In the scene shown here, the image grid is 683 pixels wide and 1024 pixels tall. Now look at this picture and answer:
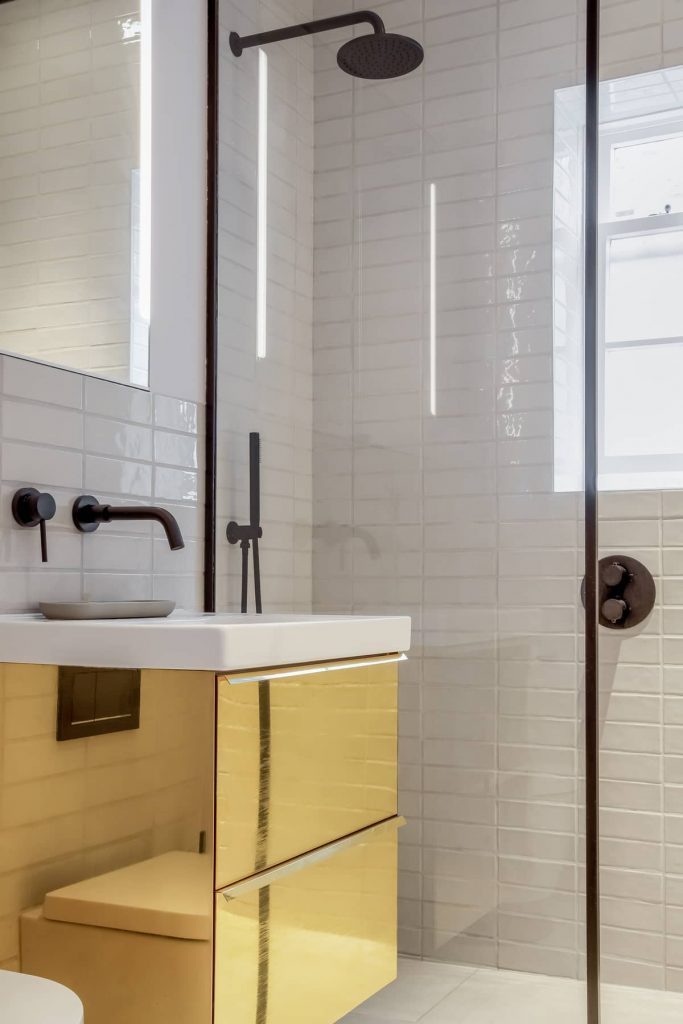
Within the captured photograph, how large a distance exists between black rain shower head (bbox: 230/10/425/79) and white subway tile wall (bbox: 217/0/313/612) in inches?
3.0

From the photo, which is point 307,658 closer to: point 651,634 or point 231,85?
point 651,634

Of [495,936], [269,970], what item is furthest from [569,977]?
[269,970]

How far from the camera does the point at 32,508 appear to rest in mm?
1929

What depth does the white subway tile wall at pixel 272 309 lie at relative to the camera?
2.36 m

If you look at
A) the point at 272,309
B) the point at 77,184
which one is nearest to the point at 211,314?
the point at 272,309

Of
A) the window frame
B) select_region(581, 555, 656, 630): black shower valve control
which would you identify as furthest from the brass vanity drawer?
the window frame

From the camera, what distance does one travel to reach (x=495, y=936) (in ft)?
6.84

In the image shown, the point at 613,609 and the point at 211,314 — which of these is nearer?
the point at 613,609

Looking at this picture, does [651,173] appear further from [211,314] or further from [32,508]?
[32,508]

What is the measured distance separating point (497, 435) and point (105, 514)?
0.82 metres

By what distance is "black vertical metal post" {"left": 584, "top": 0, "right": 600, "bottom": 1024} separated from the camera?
6.66 feet

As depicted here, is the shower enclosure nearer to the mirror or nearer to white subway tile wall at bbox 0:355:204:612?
white subway tile wall at bbox 0:355:204:612

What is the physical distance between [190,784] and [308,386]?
1.10 meters

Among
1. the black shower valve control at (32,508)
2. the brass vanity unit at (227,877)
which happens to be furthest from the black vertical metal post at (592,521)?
the black shower valve control at (32,508)
